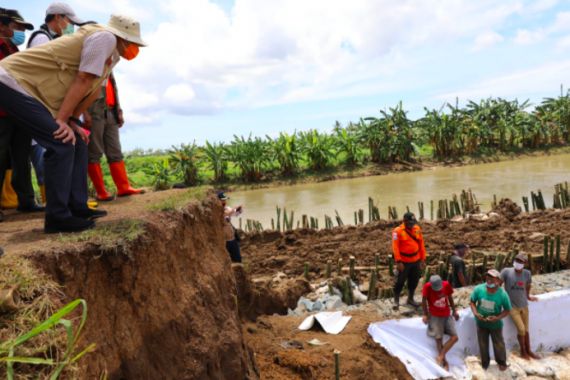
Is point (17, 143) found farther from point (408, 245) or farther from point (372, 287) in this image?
point (372, 287)

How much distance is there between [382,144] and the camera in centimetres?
2462

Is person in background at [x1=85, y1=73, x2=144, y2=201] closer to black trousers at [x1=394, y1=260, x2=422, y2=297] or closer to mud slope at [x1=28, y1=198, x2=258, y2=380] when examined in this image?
mud slope at [x1=28, y1=198, x2=258, y2=380]

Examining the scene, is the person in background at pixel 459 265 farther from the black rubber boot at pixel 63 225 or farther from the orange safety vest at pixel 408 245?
the black rubber boot at pixel 63 225

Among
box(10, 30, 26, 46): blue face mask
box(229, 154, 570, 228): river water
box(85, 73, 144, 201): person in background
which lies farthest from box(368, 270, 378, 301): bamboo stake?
box(229, 154, 570, 228): river water

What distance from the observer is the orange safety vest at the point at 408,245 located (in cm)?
672

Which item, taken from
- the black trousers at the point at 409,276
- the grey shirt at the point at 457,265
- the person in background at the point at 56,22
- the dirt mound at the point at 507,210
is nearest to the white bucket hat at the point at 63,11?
the person in background at the point at 56,22

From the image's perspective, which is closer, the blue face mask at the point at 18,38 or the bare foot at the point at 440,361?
the blue face mask at the point at 18,38

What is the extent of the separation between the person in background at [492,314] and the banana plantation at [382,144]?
17.2 metres

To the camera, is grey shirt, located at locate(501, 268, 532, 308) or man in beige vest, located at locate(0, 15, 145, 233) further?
grey shirt, located at locate(501, 268, 532, 308)

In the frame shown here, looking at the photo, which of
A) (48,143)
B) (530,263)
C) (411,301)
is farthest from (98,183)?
(530,263)

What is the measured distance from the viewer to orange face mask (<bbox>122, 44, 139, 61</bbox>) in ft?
11.2

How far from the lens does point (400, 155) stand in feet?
81.6

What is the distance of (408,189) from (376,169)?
5350 mm

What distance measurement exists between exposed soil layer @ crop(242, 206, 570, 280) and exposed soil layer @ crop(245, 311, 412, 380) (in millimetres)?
2846
